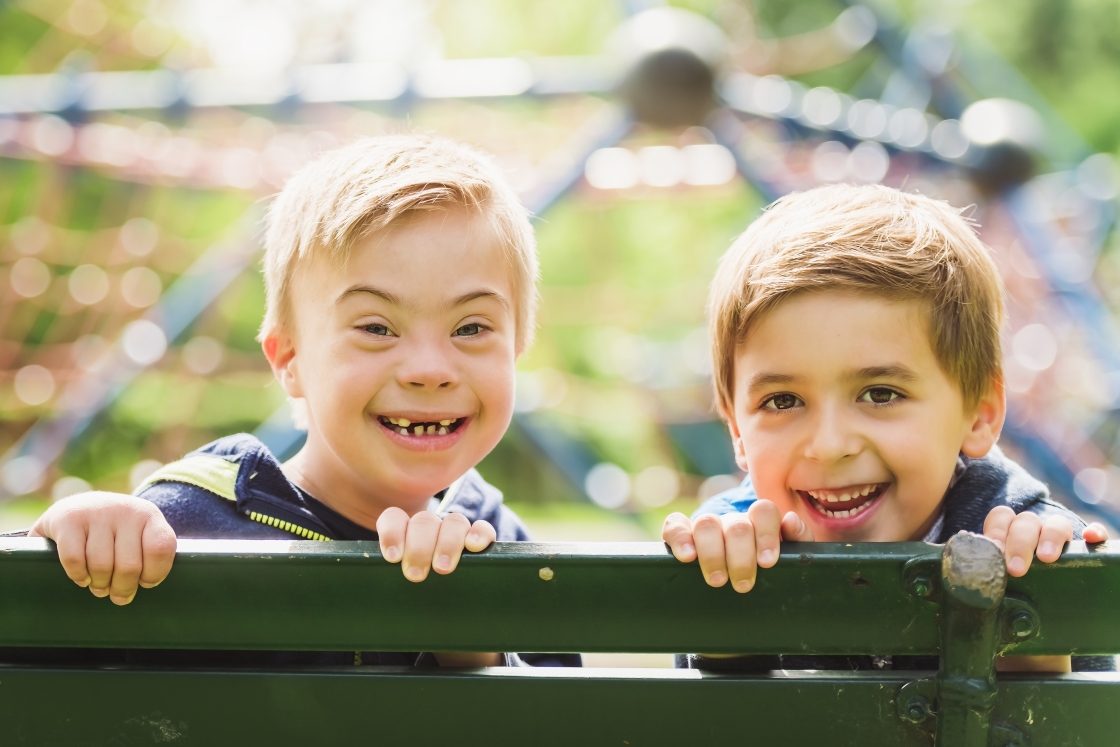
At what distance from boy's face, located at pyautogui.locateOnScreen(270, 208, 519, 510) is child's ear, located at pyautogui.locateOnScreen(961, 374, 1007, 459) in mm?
618

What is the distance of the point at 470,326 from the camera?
4.93 feet

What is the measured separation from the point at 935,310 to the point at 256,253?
4.02m

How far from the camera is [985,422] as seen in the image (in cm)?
150

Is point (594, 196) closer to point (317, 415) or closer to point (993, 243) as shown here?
point (993, 243)

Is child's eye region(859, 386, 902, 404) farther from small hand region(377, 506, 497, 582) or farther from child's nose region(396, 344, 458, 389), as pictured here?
small hand region(377, 506, 497, 582)

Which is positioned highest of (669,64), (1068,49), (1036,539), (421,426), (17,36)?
(1068,49)

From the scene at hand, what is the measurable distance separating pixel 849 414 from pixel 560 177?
322 centimetres

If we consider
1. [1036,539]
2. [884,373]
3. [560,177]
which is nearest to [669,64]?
[560,177]

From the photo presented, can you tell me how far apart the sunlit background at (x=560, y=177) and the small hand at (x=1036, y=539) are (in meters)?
3.46

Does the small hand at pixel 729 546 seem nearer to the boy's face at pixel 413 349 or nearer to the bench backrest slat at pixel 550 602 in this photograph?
the bench backrest slat at pixel 550 602

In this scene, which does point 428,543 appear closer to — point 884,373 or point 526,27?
point 884,373

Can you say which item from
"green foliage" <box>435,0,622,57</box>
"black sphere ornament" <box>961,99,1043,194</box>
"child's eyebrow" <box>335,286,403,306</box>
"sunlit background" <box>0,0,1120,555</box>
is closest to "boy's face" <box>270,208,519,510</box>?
"child's eyebrow" <box>335,286,403,306</box>

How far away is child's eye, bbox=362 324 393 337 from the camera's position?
4.75 ft

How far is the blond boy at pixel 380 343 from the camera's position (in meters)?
1.44
